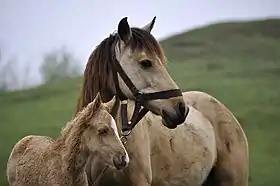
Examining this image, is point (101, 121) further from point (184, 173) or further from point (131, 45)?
point (184, 173)

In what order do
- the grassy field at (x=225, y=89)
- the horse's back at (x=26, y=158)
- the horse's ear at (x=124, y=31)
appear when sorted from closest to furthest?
the horse's ear at (x=124, y=31) < the horse's back at (x=26, y=158) < the grassy field at (x=225, y=89)

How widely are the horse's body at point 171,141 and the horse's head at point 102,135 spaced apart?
259 millimetres

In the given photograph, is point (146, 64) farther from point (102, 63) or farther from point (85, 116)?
point (85, 116)

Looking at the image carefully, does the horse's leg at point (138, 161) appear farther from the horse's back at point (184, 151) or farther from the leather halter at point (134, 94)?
the horse's back at point (184, 151)

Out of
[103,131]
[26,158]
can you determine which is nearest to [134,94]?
[103,131]

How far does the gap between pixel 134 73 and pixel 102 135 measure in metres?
0.63

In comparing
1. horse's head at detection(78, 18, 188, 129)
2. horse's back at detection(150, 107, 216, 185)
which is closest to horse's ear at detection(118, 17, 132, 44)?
horse's head at detection(78, 18, 188, 129)

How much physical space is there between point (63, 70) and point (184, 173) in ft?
115

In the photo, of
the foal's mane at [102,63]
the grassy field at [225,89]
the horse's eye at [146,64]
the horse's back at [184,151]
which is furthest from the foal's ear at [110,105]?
the grassy field at [225,89]

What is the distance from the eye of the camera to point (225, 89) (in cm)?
2542

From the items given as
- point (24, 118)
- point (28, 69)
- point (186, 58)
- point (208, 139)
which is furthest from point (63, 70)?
point (208, 139)

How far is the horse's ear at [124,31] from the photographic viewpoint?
19.1ft

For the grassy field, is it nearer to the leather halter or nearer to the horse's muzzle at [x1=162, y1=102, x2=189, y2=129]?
the leather halter

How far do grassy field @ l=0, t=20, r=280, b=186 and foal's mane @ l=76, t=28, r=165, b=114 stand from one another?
350 inches
